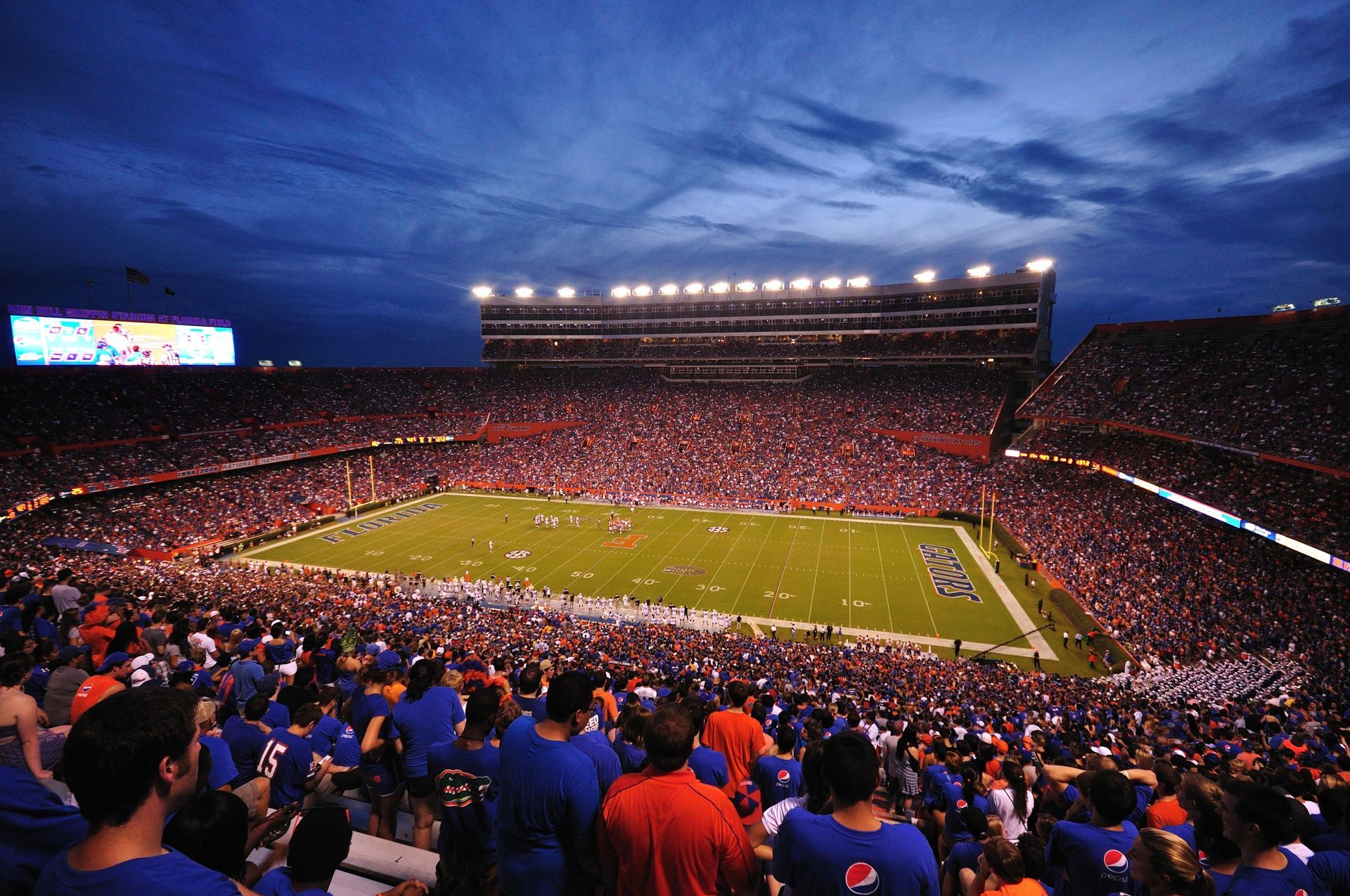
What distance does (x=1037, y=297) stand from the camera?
56.0 metres

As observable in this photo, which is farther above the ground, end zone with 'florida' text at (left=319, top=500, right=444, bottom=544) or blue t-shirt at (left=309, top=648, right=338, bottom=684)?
blue t-shirt at (left=309, top=648, right=338, bottom=684)

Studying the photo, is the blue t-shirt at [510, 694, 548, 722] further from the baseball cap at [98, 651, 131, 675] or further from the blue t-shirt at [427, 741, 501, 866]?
the baseball cap at [98, 651, 131, 675]

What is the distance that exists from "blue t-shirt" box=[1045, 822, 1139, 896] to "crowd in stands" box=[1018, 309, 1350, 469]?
1007 inches

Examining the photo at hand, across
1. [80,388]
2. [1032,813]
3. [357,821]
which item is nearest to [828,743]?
[357,821]

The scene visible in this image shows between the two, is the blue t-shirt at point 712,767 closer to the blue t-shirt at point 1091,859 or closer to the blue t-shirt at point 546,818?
the blue t-shirt at point 546,818

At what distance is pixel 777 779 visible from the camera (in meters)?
4.72

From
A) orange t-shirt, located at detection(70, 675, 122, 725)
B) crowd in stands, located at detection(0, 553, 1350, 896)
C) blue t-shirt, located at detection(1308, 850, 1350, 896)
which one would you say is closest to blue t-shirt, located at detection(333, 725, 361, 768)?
crowd in stands, located at detection(0, 553, 1350, 896)

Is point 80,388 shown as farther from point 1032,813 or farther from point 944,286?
point 944,286

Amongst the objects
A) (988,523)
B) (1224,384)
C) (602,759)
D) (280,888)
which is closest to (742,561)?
(988,523)

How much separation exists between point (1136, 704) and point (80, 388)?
210 feet

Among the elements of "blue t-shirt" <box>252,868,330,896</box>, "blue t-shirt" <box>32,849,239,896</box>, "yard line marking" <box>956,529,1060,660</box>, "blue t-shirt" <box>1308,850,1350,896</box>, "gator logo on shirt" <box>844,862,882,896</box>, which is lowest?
"yard line marking" <box>956,529,1060,660</box>

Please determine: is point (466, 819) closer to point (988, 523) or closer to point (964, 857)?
point (964, 857)

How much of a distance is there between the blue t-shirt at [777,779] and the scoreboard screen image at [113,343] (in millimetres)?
57988

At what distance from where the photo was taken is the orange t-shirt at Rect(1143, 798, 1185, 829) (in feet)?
15.8
